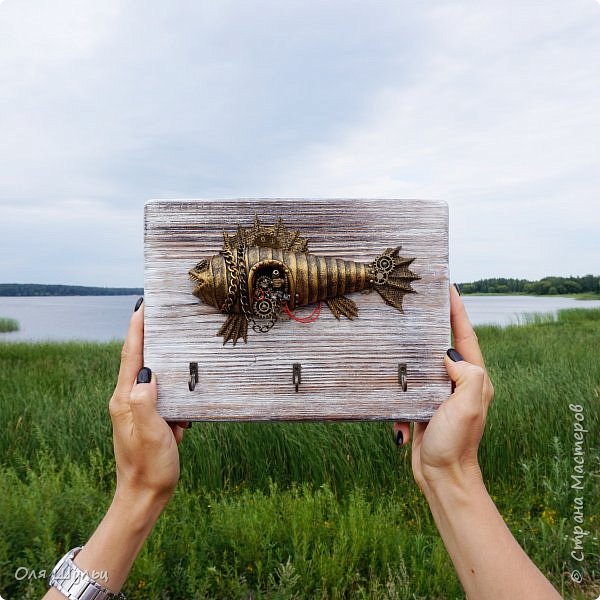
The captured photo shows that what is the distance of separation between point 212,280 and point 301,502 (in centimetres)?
184

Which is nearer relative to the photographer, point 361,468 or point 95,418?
point 361,468

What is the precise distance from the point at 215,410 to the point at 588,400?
431 centimetres

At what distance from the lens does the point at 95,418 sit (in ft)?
16.0

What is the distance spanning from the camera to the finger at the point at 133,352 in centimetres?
222

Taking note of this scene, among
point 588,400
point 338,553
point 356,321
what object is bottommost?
point 338,553

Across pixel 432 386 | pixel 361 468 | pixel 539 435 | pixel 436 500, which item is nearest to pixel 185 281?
pixel 432 386

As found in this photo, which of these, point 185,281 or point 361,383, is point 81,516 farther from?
point 361,383

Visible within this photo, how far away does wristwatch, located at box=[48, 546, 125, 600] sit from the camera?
1.72 metres

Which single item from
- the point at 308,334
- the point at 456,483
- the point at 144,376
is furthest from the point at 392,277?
the point at 144,376

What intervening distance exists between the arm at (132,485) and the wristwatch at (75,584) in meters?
0.02

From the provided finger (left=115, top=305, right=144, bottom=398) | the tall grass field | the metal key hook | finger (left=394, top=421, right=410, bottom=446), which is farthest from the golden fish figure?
the tall grass field

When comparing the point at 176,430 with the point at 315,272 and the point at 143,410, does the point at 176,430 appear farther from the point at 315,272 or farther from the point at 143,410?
the point at 315,272

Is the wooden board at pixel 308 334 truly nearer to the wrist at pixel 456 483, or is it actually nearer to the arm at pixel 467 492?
the arm at pixel 467 492

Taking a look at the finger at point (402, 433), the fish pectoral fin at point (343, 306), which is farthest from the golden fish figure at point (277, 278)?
the finger at point (402, 433)
